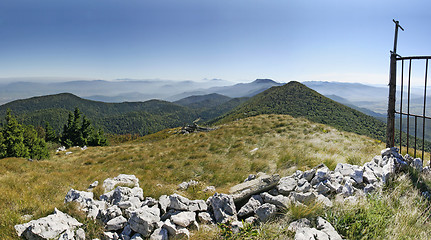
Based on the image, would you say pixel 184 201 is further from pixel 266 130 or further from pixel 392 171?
pixel 266 130

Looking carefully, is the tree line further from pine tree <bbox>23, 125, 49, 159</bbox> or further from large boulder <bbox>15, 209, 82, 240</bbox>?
large boulder <bbox>15, 209, 82, 240</bbox>

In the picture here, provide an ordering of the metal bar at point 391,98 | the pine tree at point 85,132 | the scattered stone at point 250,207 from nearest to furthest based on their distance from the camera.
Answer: the scattered stone at point 250,207
the metal bar at point 391,98
the pine tree at point 85,132

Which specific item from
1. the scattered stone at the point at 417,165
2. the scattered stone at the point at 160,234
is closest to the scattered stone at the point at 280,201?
the scattered stone at the point at 160,234

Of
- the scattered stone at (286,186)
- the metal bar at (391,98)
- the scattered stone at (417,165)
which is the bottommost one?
the scattered stone at (286,186)

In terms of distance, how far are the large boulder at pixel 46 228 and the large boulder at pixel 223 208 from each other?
9.65 feet

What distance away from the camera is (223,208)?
493 centimetres

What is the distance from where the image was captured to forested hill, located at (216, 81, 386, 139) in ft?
286

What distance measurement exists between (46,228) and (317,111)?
454 feet

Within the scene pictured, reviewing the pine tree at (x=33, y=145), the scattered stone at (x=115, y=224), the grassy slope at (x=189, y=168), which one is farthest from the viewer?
the pine tree at (x=33, y=145)

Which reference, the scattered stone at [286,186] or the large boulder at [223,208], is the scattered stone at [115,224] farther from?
the scattered stone at [286,186]

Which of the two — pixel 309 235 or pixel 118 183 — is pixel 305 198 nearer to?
pixel 309 235

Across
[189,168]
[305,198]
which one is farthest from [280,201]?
[189,168]

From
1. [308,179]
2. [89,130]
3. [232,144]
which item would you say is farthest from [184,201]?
[89,130]

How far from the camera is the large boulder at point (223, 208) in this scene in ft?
15.4
